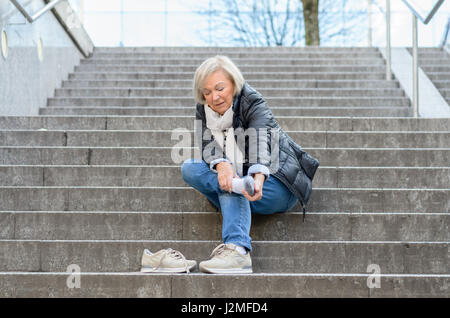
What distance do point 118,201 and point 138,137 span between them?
1.16 m

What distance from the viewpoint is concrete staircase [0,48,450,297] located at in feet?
9.81

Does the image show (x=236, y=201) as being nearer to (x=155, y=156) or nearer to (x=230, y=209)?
(x=230, y=209)

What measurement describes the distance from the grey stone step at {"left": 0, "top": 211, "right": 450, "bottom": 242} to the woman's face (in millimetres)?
612

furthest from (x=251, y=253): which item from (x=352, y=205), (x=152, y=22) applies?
(x=152, y=22)

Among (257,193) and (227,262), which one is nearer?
(227,262)

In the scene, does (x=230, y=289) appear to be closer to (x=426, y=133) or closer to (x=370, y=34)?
(x=426, y=133)

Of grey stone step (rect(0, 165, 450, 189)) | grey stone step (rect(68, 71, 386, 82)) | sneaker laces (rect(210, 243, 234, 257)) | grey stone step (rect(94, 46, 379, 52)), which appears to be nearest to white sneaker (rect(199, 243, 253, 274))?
sneaker laces (rect(210, 243, 234, 257))

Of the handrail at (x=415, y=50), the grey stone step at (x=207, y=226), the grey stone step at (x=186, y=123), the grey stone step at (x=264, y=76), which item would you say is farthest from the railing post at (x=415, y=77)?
the grey stone step at (x=207, y=226)

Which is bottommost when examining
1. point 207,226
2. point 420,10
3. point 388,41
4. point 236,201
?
point 207,226

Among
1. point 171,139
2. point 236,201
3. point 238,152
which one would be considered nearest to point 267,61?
point 171,139

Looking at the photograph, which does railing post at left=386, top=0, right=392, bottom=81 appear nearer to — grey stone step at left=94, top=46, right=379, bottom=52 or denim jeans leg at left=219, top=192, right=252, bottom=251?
grey stone step at left=94, top=46, right=379, bottom=52

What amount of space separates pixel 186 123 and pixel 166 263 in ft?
8.48

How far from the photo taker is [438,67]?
22.2ft

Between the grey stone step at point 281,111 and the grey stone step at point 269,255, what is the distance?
2.96 meters
